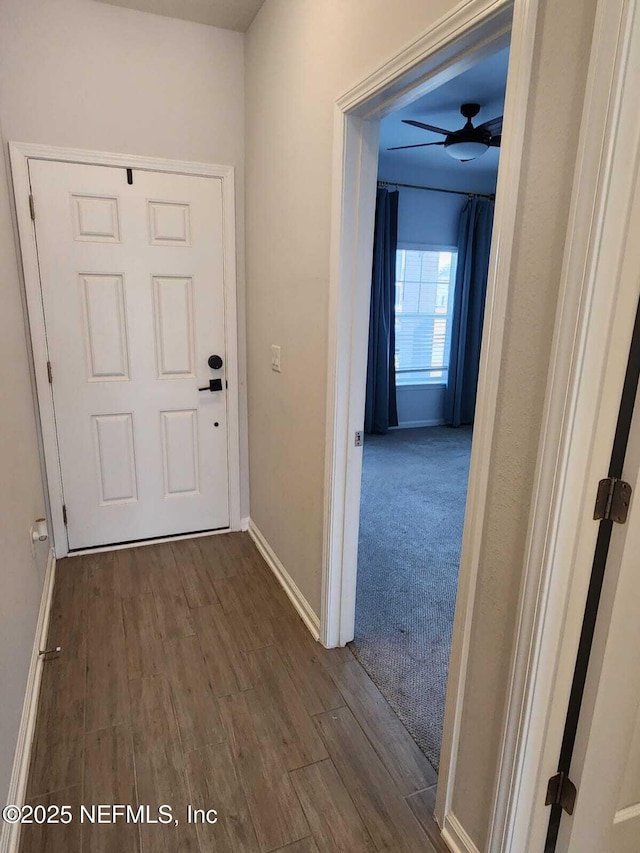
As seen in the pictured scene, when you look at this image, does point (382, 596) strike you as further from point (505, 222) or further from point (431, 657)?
point (505, 222)

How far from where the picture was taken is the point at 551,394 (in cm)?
101

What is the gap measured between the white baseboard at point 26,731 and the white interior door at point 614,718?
1410 mm

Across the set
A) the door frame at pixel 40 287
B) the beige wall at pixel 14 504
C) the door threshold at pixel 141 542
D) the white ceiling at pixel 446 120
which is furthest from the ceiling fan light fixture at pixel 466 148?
the door threshold at pixel 141 542

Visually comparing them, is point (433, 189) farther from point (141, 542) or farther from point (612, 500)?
point (612, 500)

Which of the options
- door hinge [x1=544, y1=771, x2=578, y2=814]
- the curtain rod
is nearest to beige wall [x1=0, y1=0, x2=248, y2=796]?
door hinge [x1=544, y1=771, x2=578, y2=814]

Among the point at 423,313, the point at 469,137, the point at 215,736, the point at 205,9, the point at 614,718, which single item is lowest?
the point at 215,736

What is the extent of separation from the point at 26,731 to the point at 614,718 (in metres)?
1.75

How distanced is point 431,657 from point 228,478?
160cm

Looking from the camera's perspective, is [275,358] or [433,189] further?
[433,189]

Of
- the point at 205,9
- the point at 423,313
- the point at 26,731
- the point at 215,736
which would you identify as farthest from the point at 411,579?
the point at 423,313

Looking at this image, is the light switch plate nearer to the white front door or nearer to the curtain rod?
the white front door

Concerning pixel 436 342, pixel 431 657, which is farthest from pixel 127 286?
pixel 436 342

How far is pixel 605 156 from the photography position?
879 millimetres

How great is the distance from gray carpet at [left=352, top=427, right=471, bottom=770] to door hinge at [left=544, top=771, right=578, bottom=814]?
50 cm
